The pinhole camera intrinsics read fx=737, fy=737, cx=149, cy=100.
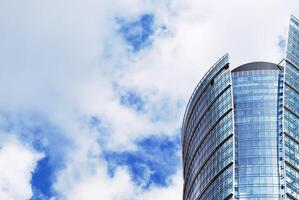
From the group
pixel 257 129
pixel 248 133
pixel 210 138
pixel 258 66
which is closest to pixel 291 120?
pixel 257 129

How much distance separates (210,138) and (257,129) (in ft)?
31.0

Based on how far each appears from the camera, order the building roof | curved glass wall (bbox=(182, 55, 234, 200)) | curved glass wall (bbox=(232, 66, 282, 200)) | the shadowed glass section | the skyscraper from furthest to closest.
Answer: the building roof → curved glass wall (bbox=(182, 55, 234, 200)) → the skyscraper → the shadowed glass section → curved glass wall (bbox=(232, 66, 282, 200))

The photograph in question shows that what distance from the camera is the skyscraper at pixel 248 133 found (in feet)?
379

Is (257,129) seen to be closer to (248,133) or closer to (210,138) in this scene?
(248,133)

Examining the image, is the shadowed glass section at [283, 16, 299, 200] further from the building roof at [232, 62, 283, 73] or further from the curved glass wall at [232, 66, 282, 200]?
the building roof at [232, 62, 283, 73]

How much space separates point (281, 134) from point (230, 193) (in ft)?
42.8

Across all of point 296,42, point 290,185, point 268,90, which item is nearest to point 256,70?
point 268,90

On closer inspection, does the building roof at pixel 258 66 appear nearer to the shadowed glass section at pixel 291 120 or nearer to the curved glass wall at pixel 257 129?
the curved glass wall at pixel 257 129

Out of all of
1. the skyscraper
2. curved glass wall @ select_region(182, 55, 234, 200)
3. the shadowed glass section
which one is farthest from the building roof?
curved glass wall @ select_region(182, 55, 234, 200)

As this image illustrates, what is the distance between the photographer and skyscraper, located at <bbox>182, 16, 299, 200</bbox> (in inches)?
4542

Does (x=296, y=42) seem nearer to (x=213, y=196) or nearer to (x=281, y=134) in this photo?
(x=281, y=134)

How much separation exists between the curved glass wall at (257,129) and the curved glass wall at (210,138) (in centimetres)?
159

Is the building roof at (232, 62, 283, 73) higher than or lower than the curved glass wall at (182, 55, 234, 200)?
higher

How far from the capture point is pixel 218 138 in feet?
401
